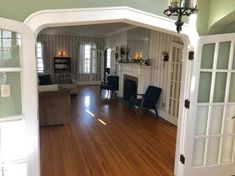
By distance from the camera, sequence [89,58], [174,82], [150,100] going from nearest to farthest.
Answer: [174,82], [150,100], [89,58]

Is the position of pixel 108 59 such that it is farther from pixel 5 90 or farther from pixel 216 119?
pixel 5 90

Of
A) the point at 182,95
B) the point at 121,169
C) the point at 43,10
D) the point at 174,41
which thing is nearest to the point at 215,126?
the point at 182,95

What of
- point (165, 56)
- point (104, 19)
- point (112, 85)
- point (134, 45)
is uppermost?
point (134, 45)

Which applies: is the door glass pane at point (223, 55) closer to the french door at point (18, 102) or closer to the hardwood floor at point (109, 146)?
the hardwood floor at point (109, 146)

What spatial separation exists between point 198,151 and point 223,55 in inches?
52.3

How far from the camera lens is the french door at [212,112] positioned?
258cm

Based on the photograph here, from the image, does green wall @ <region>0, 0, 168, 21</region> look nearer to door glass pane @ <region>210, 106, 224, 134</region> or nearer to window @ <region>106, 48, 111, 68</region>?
door glass pane @ <region>210, 106, 224, 134</region>

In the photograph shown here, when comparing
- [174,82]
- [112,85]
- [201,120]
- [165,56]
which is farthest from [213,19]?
[112,85]

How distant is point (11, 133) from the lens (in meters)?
2.04

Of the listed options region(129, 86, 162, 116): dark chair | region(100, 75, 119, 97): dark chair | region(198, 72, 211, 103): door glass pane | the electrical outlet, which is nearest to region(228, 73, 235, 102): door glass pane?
region(198, 72, 211, 103): door glass pane

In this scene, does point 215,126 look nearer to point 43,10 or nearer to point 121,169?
point 121,169

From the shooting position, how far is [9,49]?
193 cm

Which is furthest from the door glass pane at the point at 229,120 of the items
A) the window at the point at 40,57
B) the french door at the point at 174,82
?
the window at the point at 40,57

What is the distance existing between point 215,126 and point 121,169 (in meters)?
1.48
